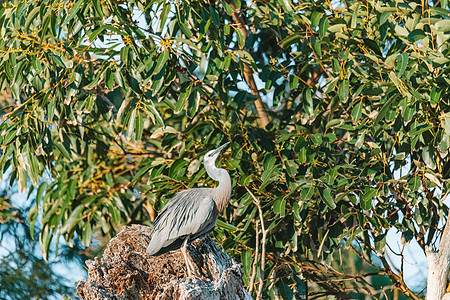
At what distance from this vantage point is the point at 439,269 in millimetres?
4066

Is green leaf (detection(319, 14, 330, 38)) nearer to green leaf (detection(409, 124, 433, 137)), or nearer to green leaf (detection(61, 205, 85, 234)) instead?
green leaf (detection(409, 124, 433, 137))

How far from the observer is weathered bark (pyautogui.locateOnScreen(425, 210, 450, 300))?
13.3ft

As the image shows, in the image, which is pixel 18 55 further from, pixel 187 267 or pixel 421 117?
pixel 421 117

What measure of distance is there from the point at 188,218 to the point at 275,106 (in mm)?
1700

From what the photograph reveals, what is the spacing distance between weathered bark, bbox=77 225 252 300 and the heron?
0.11m

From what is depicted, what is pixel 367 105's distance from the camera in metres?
4.24

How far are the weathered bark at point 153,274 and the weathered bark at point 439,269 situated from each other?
4.93 feet

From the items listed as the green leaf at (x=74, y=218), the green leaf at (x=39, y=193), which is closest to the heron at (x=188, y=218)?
the green leaf at (x=74, y=218)

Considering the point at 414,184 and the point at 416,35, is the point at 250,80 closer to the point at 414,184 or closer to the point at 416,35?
the point at 414,184

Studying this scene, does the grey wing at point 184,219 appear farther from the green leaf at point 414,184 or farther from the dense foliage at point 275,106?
the green leaf at point 414,184

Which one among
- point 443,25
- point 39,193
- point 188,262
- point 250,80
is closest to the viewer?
point 188,262

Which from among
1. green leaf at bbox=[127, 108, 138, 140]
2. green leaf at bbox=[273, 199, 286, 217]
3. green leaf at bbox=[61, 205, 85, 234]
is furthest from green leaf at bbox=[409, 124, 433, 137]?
green leaf at bbox=[61, 205, 85, 234]

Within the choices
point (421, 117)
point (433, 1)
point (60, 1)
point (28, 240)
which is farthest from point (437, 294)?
point (28, 240)

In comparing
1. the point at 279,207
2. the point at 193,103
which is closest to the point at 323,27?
the point at 193,103
